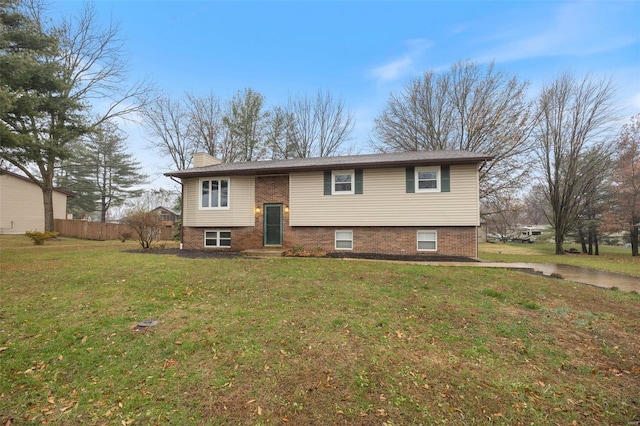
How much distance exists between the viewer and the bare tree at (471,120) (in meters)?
19.2

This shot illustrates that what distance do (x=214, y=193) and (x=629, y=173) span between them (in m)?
25.1

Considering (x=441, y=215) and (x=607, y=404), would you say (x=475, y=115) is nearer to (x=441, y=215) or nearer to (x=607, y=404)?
(x=441, y=215)

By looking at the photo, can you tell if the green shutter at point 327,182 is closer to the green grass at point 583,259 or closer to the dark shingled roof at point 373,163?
the dark shingled roof at point 373,163

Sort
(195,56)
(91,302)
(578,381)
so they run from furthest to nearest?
(195,56) < (91,302) < (578,381)

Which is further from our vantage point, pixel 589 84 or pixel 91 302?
pixel 589 84

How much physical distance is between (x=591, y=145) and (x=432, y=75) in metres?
11.9

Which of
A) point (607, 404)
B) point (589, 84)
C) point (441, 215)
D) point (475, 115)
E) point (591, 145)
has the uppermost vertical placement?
point (589, 84)

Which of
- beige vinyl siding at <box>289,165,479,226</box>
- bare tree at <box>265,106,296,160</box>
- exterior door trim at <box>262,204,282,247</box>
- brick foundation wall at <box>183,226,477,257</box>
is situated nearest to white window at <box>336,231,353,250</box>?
brick foundation wall at <box>183,226,477,257</box>

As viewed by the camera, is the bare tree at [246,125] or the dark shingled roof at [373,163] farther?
the bare tree at [246,125]

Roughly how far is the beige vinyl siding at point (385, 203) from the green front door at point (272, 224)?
71 cm

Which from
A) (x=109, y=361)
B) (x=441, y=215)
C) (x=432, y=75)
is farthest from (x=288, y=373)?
(x=432, y=75)

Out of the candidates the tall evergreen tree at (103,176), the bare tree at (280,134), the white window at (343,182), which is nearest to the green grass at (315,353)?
the white window at (343,182)

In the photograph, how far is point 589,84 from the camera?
62.5 ft

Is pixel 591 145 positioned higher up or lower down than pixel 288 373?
higher up
